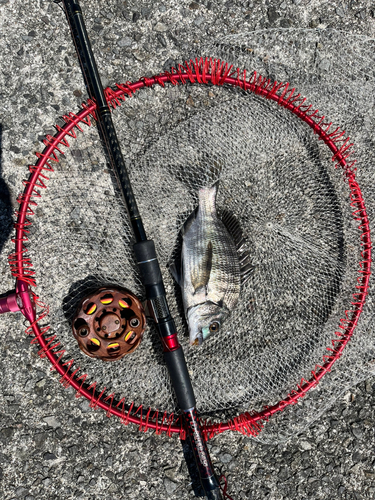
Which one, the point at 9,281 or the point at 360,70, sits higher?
the point at 360,70

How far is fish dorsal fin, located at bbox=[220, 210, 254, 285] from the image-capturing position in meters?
2.70

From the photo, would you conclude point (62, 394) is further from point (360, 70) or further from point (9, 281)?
point (360, 70)

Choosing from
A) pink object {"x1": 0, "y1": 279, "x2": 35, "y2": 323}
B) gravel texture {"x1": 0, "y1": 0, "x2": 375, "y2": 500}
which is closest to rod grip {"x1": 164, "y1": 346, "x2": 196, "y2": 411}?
gravel texture {"x1": 0, "y1": 0, "x2": 375, "y2": 500}

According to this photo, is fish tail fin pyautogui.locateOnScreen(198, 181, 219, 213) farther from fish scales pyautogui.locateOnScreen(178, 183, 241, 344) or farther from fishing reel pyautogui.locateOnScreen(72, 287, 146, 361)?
fishing reel pyautogui.locateOnScreen(72, 287, 146, 361)

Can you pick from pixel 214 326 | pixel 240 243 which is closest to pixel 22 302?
pixel 214 326

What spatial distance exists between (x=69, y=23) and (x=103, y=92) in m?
0.71

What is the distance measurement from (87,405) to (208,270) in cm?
130

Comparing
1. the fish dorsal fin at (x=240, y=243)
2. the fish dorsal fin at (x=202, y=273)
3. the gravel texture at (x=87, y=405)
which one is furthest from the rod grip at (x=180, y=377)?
the fish dorsal fin at (x=240, y=243)

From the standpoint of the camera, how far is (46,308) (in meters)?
2.71

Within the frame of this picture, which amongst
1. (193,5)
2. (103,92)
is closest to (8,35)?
(103,92)

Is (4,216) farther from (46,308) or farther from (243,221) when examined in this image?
(243,221)

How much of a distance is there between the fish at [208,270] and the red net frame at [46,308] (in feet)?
1.99

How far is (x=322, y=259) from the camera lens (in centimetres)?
278

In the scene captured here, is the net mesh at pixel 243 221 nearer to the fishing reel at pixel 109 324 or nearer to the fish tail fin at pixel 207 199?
the fish tail fin at pixel 207 199
